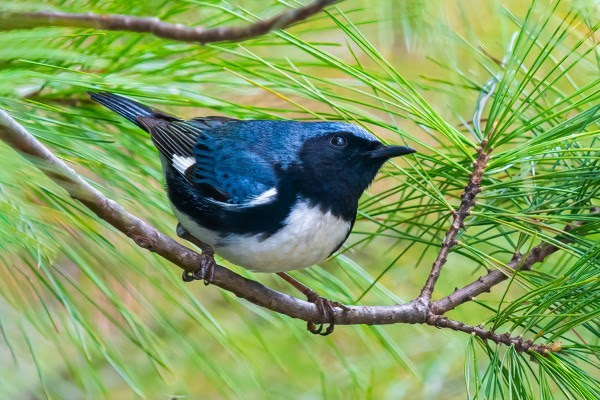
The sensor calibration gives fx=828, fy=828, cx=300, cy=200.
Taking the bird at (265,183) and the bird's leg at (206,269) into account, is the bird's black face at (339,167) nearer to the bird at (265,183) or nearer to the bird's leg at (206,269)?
the bird at (265,183)

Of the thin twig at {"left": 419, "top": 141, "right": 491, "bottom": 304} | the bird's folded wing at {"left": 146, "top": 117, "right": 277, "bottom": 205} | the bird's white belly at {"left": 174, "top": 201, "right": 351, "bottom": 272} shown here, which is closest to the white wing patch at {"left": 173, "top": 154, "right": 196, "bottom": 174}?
the bird's folded wing at {"left": 146, "top": 117, "right": 277, "bottom": 205}

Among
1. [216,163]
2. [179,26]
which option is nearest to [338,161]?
[216,163]

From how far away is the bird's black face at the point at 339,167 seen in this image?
6.60 ft

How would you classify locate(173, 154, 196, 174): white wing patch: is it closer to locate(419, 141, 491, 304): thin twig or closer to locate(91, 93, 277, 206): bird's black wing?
locate(91, 93, 277, 206): bird's black wing

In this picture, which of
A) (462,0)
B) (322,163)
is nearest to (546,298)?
(462,0)

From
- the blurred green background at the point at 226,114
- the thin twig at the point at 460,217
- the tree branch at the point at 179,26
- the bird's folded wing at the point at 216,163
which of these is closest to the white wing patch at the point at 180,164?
the bird's folded wing at the point at 216,163

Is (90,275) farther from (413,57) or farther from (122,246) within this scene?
(413,57)

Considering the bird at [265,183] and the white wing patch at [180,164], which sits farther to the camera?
the white wing patch at [180,164]

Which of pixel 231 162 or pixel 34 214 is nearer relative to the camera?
pixel 34 214

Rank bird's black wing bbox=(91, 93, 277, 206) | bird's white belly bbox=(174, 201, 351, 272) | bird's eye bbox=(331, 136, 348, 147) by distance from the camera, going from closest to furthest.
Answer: bird's white belly bbox=(174, 201, 351, 272), bird's black wing bbox=(91, 93, 277, 206), bird's eye bbox=(331, 136, 348, 147)

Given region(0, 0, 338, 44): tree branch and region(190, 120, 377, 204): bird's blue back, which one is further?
region(190, 120, 377, 204): bird's blue back

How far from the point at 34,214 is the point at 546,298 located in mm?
899

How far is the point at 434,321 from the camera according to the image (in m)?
1.63

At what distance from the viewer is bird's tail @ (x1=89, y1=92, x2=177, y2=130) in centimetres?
175
